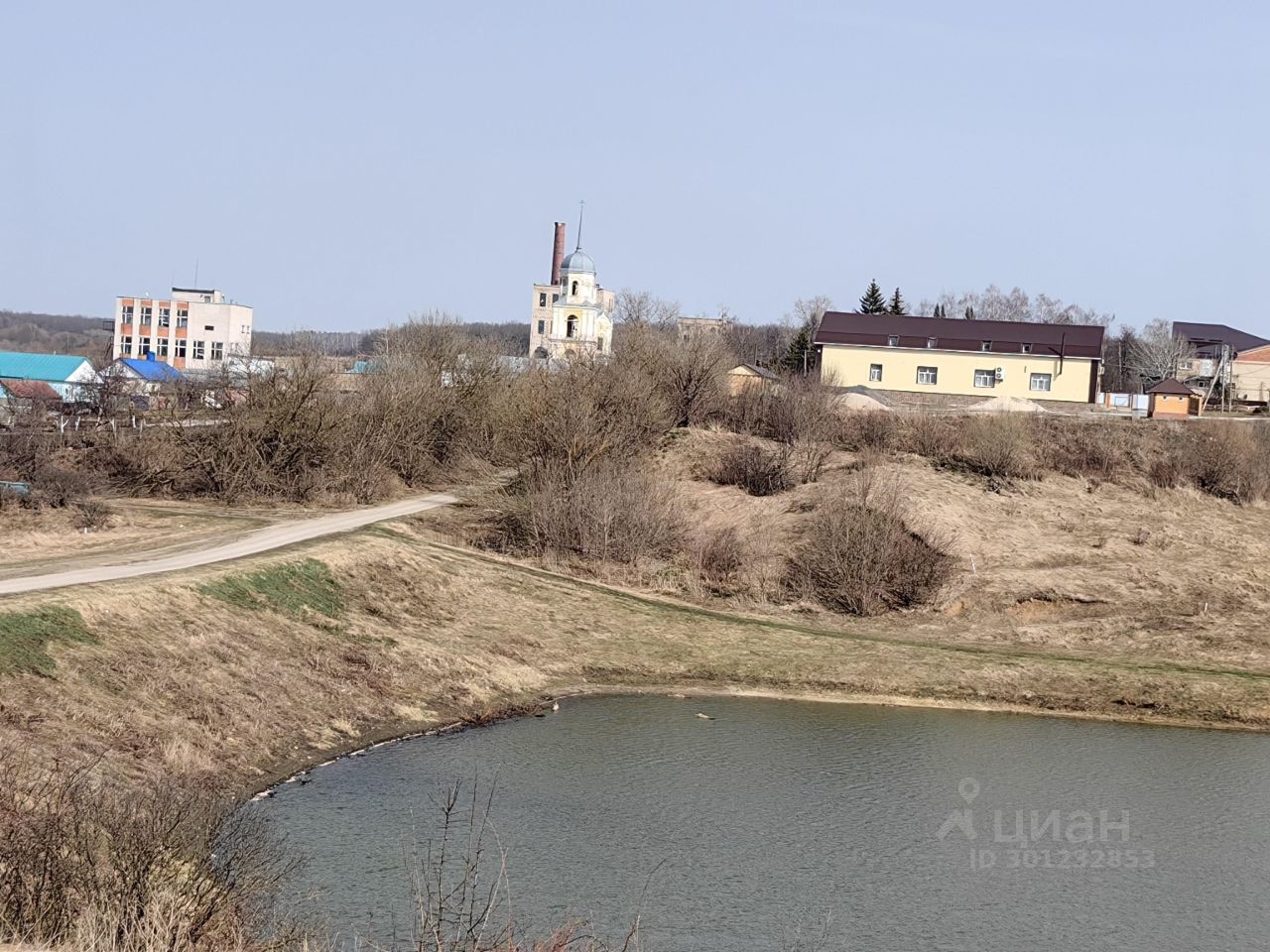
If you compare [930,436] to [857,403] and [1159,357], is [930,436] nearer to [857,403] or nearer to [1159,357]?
[857,403]

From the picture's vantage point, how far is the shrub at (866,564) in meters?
37.8

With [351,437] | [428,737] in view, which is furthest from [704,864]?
[351,437]

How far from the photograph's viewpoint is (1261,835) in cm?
2111

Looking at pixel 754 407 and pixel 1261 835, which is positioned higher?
pixel 754 407

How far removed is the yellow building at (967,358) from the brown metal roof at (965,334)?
5 cm

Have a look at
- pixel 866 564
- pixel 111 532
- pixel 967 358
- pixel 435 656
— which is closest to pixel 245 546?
pixel 111 532

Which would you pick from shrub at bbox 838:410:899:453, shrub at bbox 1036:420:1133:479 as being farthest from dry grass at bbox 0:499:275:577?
shrub at bbox 1036:420:1133:479

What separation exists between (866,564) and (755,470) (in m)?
11.1

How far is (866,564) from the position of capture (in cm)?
3766

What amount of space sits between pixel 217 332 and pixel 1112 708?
111 meters

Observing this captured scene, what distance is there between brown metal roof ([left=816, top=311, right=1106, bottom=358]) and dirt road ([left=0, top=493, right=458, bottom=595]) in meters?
31.8

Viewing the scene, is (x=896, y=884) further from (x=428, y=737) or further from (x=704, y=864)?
(x=428, y=737)

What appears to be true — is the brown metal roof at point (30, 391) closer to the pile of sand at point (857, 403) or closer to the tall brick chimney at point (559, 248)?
the pile of sand at point (857, 403)

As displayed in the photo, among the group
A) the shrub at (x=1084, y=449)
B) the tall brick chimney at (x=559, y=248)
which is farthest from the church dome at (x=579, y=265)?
the shrub at (x=1084, y=449)
